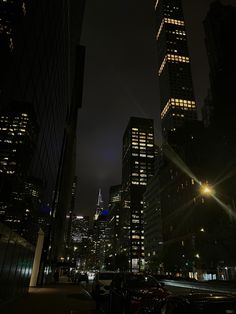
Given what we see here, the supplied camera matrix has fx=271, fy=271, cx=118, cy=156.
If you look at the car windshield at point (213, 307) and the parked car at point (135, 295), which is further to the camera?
the parked car at point (135, 295)

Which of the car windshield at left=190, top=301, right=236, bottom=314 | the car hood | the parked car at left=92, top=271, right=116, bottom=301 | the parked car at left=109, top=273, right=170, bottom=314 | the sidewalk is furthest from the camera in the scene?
the car hood

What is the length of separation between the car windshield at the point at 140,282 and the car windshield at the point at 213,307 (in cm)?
666

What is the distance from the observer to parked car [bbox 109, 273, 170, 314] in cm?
870

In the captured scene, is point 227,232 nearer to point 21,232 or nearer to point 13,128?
point 21,232

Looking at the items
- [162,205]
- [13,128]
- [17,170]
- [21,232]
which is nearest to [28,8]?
[13,128]

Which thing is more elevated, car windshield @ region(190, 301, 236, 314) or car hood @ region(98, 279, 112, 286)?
car hood @ region(98, 279, 112, 286)

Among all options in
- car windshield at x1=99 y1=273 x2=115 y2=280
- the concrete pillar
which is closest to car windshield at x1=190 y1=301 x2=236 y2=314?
car windshield at x1=99 y1=273 x2=115 y2=280

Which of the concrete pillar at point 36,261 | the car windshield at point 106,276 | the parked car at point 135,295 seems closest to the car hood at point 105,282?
the car windshield at point 106,276

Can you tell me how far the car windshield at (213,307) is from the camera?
3922 mm

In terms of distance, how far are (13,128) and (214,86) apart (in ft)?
379

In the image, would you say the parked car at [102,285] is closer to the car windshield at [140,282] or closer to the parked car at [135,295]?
the car windshield at [140,282]

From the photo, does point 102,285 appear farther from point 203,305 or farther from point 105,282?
point 203,305

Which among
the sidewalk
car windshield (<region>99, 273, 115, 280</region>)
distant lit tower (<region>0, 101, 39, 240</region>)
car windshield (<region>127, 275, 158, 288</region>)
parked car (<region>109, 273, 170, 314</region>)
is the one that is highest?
distant lit tower (<region>0, 101, 39, 240</region>)

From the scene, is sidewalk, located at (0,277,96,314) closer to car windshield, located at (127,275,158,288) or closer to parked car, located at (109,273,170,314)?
parked car, located at (109,273,170,314)
